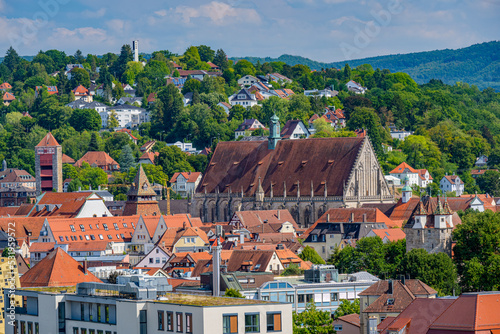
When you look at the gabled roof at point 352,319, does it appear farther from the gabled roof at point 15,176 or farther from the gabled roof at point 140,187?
the gabled roof at point 15,176

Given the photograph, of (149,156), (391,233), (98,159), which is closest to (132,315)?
(391,233)

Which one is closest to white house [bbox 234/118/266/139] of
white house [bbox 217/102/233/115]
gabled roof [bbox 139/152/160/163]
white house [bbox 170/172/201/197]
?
gabled roof [bbox 139/152/160/163]

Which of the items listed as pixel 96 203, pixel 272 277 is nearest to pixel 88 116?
pixel 96 203

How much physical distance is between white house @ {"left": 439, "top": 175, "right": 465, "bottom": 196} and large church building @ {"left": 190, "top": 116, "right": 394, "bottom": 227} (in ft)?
145

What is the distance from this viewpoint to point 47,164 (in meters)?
157

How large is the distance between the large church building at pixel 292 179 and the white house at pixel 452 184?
4408cm

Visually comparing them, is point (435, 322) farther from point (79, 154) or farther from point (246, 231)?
point (79, 154)

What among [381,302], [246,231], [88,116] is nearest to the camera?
[381,302]

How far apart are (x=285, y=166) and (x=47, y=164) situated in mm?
45136

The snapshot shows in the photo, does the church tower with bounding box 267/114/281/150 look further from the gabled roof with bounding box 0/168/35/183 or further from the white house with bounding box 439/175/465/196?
the gabled roof with bounding box 0/168/35/183

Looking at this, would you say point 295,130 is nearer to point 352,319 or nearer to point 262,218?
point 262,218

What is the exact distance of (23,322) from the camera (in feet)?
133

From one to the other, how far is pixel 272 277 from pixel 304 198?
53.4 meters

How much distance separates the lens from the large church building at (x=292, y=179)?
114812mm
